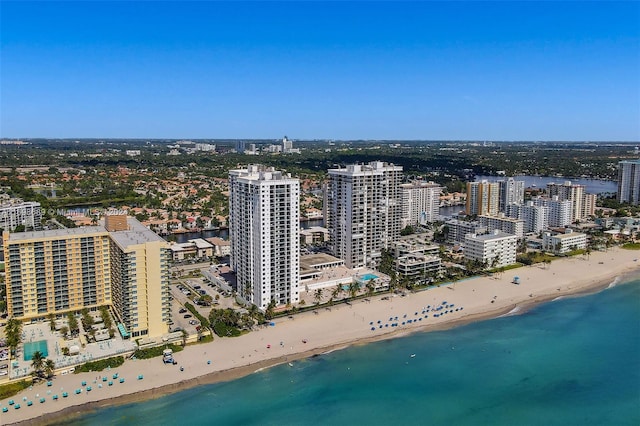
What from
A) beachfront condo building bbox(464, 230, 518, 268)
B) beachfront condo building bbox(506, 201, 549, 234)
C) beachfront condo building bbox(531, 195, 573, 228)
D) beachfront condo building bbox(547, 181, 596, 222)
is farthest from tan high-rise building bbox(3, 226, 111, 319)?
beachfront condo building bbox(547, 181, 596, 222)

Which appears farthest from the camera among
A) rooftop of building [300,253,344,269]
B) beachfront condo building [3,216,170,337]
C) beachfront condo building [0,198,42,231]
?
beachfront condo building [0,198,42,231]

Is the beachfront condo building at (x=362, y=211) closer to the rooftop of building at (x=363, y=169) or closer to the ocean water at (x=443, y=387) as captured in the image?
the rooftop of building at (x=363, y=169)

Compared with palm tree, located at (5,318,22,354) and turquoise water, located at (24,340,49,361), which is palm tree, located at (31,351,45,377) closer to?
turquoise water, located at (24,340,49,361)

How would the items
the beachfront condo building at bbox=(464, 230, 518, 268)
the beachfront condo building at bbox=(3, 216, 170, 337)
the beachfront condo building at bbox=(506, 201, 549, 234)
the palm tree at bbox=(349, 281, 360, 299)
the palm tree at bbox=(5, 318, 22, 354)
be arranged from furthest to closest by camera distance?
the beachfront condo building at bbox=(506, 201, 549, 234), the beachfront condo building at bbox=(464, 230, 518, 268), the palm tree at bbox=(349, 281, 360, 299), the beachfront condo building at bbox=(3, 216, 170, 337), the palm tree at bbox=(5, 318, 22, 354)

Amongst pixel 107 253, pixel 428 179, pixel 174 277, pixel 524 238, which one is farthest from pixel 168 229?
pixel 428 179

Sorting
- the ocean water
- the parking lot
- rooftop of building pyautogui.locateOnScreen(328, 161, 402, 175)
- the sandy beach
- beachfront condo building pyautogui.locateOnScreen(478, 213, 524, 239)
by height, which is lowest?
the ocean water

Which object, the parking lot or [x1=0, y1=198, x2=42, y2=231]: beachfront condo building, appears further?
[x1=0, y1=198, x2=42, y2=231]: beachfront condo building

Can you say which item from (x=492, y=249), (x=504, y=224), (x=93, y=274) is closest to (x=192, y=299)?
(x=93, y=274)

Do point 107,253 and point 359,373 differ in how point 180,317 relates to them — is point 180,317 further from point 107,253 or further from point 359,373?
point 359,373

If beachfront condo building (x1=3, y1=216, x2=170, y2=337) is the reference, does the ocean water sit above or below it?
below
